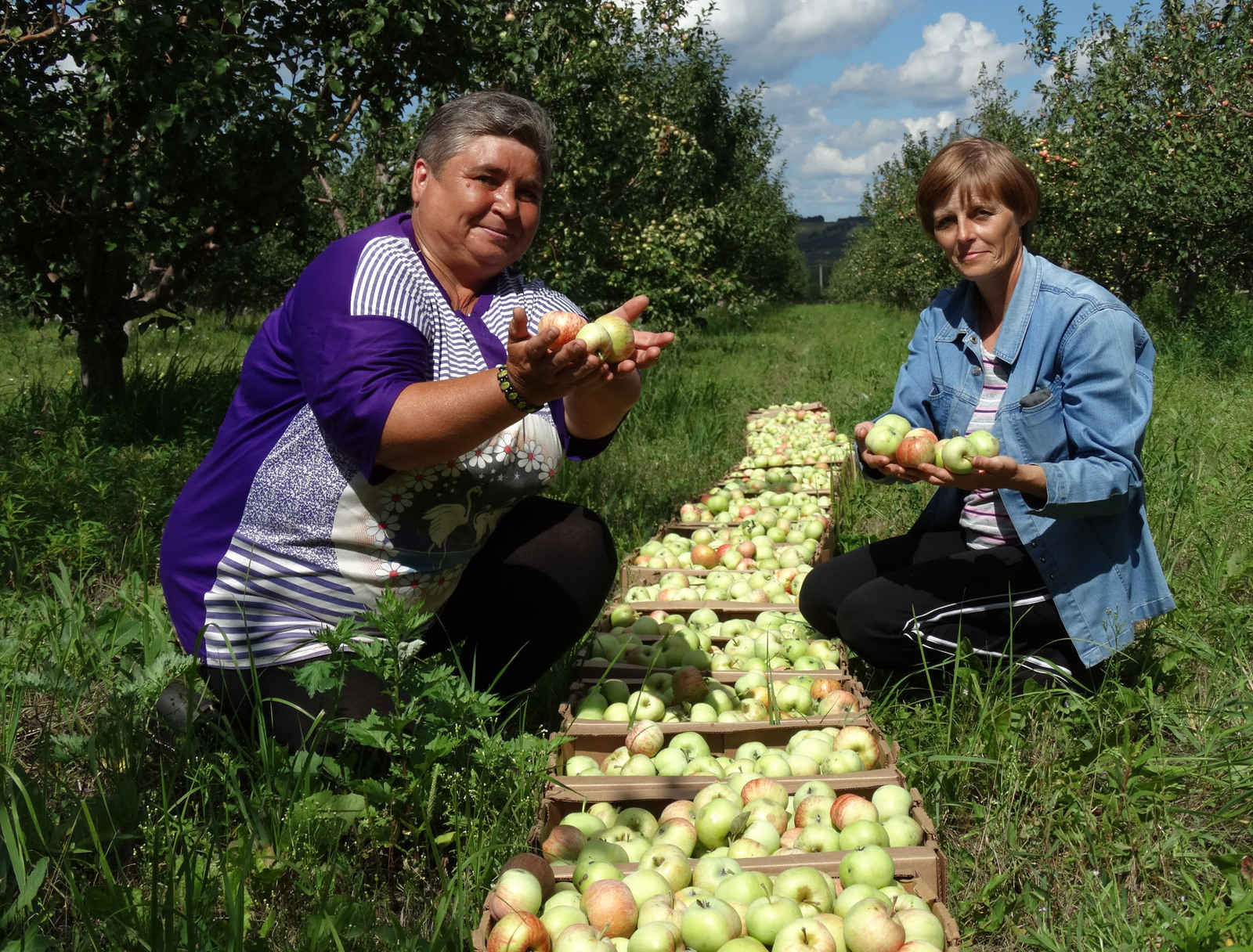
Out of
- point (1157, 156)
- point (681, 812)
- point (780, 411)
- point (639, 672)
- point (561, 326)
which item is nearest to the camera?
point (561, 326)

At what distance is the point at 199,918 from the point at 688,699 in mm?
1396

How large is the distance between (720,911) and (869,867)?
29 centimetres

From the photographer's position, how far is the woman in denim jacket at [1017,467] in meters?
2.38

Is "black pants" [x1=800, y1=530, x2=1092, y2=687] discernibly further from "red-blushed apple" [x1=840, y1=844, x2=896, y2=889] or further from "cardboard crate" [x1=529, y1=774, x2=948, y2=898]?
"red-blushed apple" [x1=840, y1=844, x2=896, y2=889]

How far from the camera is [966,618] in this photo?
8.55 ft

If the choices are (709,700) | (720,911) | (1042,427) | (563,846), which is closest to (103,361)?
(709,700)

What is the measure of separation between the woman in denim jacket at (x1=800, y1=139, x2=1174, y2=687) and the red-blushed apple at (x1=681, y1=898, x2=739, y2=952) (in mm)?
1204

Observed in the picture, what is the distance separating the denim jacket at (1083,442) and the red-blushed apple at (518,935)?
158cm

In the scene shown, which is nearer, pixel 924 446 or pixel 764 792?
pixel 764 792

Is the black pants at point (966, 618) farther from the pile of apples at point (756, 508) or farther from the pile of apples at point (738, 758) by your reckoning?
the pile of apples at point (756, 508)

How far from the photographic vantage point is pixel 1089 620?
2.45m

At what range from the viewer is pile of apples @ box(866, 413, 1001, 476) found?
2.37m

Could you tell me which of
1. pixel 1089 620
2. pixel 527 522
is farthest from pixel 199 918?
pixel 1089 620

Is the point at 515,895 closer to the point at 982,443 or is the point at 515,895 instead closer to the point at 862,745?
the point at 862,745
